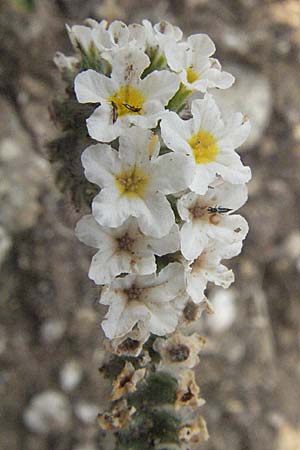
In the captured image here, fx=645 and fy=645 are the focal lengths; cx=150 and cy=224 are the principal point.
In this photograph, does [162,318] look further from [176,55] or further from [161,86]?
[176,55]

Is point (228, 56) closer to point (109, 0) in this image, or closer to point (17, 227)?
point (109, 0)

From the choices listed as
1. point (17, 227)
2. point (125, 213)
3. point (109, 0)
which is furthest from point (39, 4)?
point (125, 213)

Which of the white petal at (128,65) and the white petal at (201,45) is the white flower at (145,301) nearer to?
the white petal at (128,65)

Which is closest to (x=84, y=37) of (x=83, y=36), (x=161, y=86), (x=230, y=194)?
(x=83, y=36)

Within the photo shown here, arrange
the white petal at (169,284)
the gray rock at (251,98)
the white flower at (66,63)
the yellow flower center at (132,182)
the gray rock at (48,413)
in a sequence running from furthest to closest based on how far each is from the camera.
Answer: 1. the gray rock at (251,98)
2. the gray rock at (48,413)
3. the white flower at (66,63)
4. the white petal at (169,284)
5. the yellow flower center at (132,182)

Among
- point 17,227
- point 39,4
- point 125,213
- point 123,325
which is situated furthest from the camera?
point 39,4

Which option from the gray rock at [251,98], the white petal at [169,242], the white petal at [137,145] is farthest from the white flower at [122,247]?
the gray rock at [251,98]

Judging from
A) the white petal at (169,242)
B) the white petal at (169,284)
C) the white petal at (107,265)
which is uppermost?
the white petal at (169,242)

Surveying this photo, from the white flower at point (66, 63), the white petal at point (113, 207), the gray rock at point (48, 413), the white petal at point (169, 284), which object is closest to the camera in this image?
the white petal at point (113, 207)
